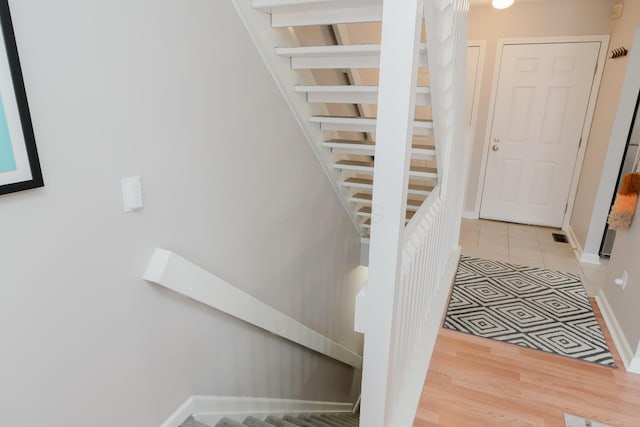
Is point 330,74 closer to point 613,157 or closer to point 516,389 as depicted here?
point 516,389

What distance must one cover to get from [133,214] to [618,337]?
265 cm

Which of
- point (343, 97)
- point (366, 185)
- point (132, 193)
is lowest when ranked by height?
point (366, 185)

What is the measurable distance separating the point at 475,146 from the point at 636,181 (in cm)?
239

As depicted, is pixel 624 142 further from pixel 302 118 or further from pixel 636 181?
pixel 302 118

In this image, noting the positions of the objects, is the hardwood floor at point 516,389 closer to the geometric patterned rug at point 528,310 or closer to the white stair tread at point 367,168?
the geometric patterned rug at point 528,310

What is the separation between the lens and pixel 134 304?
53.3 inches

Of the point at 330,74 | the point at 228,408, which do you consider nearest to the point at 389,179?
the point at 228,408

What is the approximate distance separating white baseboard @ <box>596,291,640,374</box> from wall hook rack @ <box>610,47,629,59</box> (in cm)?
208

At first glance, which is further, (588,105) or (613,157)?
(588,105)

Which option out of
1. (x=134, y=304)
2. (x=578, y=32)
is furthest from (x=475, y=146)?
(x=134, y=304)

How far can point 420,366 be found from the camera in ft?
6.44

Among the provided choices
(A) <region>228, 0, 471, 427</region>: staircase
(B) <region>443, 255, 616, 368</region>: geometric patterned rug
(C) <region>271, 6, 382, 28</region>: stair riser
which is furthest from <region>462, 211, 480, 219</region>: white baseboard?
(C) <region>271, 6, 382, 28</region>: stair riser

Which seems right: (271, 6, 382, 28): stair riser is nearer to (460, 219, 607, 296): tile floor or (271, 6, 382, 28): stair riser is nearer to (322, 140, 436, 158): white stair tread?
(322, 140, 436, 158): white stair tread

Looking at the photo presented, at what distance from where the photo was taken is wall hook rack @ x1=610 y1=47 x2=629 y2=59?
3.24 m
